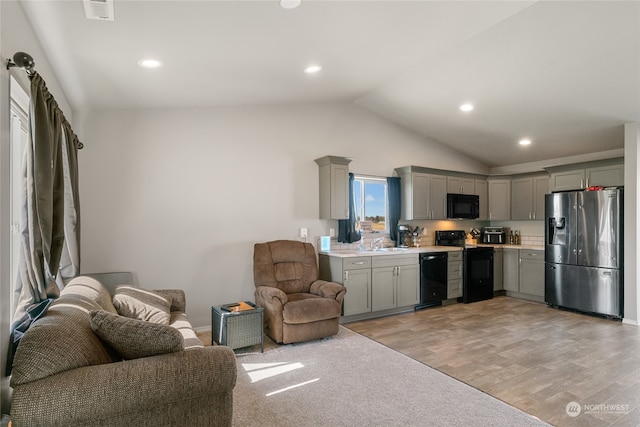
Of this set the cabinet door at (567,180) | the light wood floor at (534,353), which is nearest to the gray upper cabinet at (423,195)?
the light wood floor at (534,353)

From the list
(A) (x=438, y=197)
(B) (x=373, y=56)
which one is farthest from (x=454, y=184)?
(B) (x=373, y=56)

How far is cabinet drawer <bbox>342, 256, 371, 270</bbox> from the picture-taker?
446cm

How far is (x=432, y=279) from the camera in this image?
529 cm

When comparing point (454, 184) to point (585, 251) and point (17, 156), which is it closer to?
point (585, 251)

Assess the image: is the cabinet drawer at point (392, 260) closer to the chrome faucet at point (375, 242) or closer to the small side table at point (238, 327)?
the chrome faucet at point (375, 242)

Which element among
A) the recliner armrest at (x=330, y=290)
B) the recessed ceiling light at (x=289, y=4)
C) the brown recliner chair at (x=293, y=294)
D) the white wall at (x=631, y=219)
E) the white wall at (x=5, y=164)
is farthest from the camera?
the white wall at (x=631, y=219)

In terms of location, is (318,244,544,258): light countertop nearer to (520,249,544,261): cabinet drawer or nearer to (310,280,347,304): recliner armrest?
(520,249,544,261): cabinet drawer

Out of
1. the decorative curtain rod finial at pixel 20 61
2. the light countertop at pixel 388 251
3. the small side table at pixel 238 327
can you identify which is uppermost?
the decorative curtain rod finial at pixel 20 61

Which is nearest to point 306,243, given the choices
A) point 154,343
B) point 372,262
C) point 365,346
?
point 372,262

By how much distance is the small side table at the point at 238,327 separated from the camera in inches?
132

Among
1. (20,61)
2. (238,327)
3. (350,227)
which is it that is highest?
(20,61)

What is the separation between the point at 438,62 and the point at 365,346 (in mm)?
3182

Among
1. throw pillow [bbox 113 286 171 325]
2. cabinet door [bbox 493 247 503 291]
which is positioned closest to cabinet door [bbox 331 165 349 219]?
throw pillow [bbox 113 286 171 325]

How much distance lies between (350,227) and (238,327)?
2.31 meters
